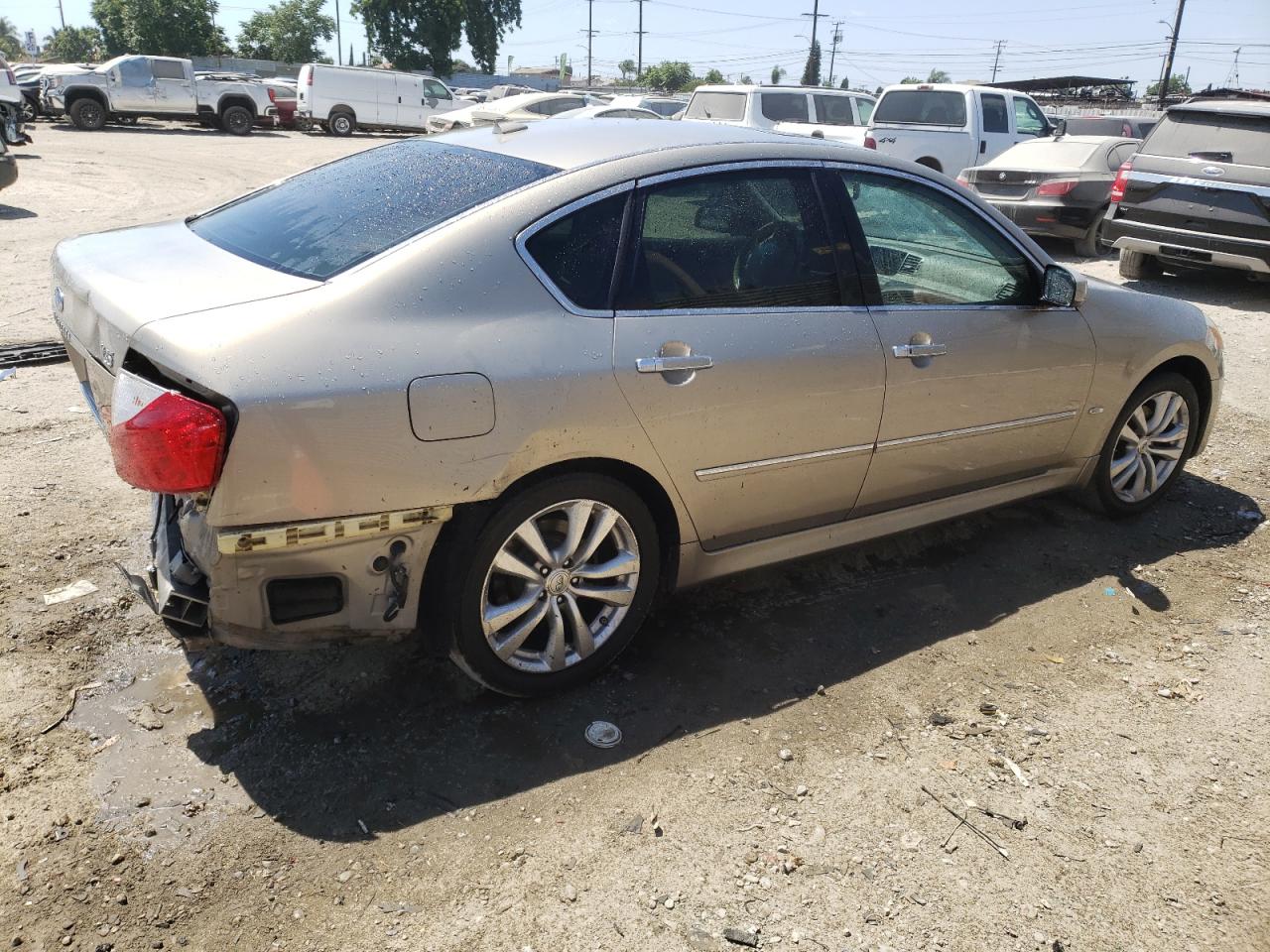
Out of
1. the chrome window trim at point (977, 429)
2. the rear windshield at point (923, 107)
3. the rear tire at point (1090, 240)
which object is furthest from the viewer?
the rear windshield at point (923, 107)

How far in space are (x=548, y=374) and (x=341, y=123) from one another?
99.9ft

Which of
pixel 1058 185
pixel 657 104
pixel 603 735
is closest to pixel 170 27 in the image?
pixel 657 104

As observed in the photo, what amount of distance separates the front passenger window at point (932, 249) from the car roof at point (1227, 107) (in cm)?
729

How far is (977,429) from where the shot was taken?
12.7ft

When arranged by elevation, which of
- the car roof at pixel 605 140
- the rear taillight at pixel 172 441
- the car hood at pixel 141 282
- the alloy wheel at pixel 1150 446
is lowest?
the alloy wheel at pixel 1150 446

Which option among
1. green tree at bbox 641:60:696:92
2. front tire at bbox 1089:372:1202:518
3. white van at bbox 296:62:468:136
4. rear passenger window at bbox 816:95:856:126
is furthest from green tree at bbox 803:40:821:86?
front tire at bbox 1089:372:1202:518

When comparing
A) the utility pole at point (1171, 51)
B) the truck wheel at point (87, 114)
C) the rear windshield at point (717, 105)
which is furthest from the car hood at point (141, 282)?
the utility pole at point (1171, 51)

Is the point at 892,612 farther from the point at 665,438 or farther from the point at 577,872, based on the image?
the point at 577,872

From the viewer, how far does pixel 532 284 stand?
2854 mm

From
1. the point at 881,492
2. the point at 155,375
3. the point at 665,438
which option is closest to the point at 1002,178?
the point at 881,492

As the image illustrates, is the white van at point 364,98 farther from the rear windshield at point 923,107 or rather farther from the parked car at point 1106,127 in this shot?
the rear windshield at point 923,107

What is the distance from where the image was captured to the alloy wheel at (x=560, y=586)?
2943mm

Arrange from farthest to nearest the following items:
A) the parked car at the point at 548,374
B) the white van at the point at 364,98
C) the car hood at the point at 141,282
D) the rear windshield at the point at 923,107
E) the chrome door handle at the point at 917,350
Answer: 1. the white van at the point at 364,98
2. the rear windshield at the point at 923,107
3. the chrome door handle at the point at 917,350
4. the car hood at the point at 141,282
5. the parked car at the point at 548,374

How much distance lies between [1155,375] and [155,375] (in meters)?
4.22
